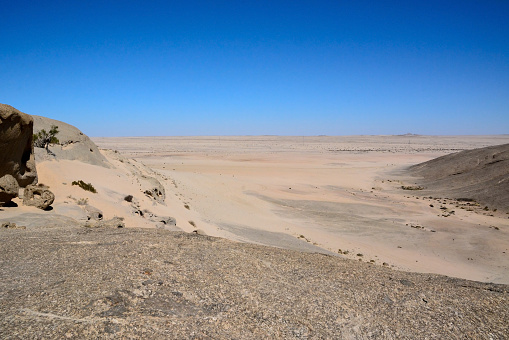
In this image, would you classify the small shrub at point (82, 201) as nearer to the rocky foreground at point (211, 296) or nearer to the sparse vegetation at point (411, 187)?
the rocky foreground at point (211, 296)

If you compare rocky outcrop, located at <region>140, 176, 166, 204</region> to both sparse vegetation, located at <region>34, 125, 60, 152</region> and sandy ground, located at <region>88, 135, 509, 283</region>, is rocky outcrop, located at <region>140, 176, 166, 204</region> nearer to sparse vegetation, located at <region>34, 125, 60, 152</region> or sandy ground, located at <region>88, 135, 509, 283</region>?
sandy ground, located at <region>88, 135, 509, 283</region>

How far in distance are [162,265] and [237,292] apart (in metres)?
1.34

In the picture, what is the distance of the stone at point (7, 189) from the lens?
9.16 metres

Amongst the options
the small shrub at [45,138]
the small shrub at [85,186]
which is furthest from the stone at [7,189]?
the small shrub at [45,138]

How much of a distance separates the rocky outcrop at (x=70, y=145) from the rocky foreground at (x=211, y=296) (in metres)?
8.95

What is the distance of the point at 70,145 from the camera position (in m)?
16.1

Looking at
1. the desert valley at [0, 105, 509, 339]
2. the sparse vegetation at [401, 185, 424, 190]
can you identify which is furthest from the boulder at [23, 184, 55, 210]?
the sparse vegetation at [401, 185, 424, 190]

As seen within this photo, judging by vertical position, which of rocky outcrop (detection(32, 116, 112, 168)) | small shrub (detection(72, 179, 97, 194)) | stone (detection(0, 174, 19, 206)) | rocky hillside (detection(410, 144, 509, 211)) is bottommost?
rocky hillside (detection(410, 144, 509, 211))

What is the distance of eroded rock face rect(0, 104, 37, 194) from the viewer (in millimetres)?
9555

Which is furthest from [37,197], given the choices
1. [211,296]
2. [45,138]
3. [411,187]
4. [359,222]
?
[411,187]

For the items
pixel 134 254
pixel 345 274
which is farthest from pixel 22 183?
pixel 345 274

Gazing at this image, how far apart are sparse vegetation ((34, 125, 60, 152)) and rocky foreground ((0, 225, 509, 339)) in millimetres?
8317

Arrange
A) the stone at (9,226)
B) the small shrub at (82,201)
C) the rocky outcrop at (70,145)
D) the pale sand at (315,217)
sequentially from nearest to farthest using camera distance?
1. the stone at (9,226)
2. the small shrub at (82,201)
3. the pale sand at (315,217)
4. the rocky outcrop at (70,145)

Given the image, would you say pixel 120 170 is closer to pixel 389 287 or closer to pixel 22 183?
pixel 22 183
